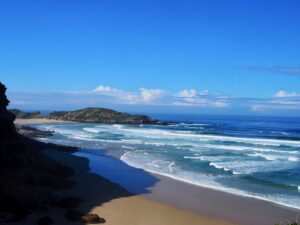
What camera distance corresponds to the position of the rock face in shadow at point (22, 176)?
16.7 m

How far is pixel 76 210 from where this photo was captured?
17328 mm

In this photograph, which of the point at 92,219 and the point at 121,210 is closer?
the point at 92,219

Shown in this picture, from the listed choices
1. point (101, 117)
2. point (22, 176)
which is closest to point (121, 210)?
point (22, 176)

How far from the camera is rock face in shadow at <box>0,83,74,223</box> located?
1673 cm

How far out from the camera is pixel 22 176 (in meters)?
19.6

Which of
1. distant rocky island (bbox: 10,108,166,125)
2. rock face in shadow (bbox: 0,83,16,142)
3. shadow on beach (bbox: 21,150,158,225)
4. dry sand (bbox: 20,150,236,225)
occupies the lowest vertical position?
dry sand (bbox: 20,150,236,225)

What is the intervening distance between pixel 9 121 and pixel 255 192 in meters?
12.1

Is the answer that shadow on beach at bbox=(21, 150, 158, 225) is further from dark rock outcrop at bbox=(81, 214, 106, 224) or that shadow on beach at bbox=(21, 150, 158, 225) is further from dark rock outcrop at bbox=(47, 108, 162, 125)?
dark rock outcrop at bbox=(47, 108, 162, 125)

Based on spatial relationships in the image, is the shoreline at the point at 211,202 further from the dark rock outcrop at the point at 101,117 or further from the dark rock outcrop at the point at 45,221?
the dark rock outcrop at the point at 101,117

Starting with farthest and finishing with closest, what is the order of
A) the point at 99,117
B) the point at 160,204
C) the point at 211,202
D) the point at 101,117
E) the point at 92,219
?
the point at 99,117 < the point at 101,117 < the point at 211,202 < the point at 160,204 < the point at 92,219

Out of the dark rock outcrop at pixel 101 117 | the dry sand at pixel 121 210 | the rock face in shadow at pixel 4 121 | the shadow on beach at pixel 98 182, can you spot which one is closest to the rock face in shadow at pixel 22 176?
the rock face in shadow at pixel 4 121

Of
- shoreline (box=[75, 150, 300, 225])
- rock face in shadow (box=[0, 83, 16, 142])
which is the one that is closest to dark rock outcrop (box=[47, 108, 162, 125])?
shoreline (box=[75, 150, 300, 225])

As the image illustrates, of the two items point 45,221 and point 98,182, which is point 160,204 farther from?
point 45,221

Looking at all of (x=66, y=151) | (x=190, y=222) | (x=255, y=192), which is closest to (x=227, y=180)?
(x=255, y=192)
